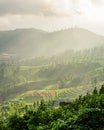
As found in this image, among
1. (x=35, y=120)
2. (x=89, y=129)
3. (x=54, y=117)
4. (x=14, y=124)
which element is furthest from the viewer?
(x=14, y=124)

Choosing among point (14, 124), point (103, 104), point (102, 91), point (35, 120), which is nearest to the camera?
point (103, 104)

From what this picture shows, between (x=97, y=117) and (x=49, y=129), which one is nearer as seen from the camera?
(x=97, y=117)

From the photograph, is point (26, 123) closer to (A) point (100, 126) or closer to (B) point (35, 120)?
(B) point (35, 120)

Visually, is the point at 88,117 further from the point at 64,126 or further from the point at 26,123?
the point at 26,123

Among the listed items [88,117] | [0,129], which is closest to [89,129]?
[88,117]

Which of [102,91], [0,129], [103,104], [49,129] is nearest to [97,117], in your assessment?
[49,129]

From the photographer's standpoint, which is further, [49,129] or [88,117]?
[49,129]

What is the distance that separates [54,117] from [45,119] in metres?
3.08

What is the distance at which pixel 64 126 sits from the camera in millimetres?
35156

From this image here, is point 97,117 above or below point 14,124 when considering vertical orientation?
above

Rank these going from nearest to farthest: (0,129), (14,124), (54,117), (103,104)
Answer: (103,104), (54,117), (14,124), (0,129)

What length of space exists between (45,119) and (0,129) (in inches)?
772

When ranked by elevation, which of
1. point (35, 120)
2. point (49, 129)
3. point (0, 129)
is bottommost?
point (0, 129)

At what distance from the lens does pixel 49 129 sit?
40062 mm
